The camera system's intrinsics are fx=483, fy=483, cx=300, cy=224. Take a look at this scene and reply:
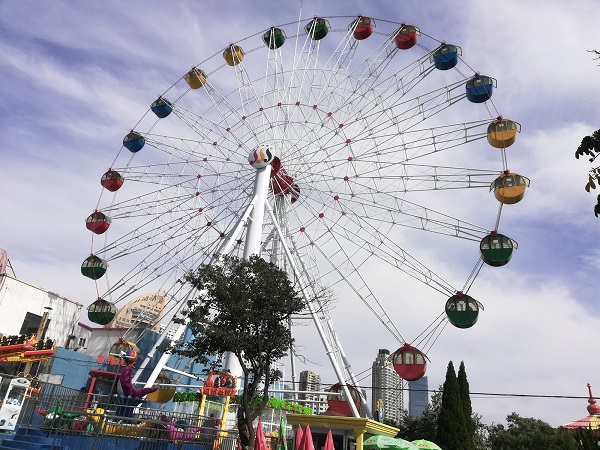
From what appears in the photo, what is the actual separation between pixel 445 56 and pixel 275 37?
9.47 m

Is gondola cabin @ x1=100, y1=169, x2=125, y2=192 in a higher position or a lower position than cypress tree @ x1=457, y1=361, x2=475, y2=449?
higher

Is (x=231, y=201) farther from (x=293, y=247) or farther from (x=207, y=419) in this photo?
(x=207, y=419)

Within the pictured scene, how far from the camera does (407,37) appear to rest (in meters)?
23.6

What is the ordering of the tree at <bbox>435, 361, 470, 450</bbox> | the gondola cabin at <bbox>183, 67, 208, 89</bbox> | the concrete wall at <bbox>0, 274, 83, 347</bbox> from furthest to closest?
1. the concrete wall at <bbox>0, 274, 83, 347</bbox>
2. the tree at <bbox>435, 361, 470, 450</bbox>
3. the gondola cabin at <bbox>183, 67, 208, 89</bbox>

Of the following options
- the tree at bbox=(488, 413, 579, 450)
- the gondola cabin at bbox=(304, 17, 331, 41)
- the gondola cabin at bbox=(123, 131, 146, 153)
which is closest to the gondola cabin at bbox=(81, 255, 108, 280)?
the gondola cabin at bbox=(123, 131, 146, 153)

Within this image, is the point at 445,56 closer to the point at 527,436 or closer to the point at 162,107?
the point at 162,107

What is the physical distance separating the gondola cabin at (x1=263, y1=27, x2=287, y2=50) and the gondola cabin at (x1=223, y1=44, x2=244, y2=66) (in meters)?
1.68

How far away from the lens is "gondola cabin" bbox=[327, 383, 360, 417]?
765 inches

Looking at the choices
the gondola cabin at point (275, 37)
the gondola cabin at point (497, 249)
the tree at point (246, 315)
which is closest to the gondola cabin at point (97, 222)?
the tree at point (246, 315)

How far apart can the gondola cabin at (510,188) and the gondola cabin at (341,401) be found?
9993mm

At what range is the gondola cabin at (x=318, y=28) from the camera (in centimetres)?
2567

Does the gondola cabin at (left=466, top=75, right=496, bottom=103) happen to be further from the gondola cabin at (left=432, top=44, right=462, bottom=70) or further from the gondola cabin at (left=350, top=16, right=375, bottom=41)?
the gondola cabin at (left=350, top=16, right=375, bottom=41)

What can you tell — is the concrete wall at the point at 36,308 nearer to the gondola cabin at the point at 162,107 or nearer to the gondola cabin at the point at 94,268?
the gondola cabin at the point at 94,268

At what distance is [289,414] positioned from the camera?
20.3 meters
